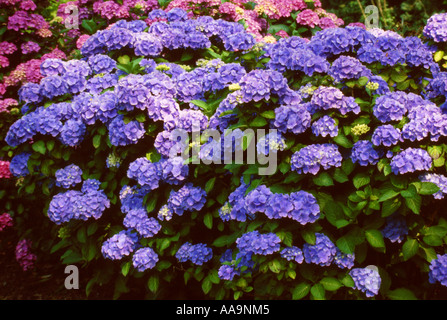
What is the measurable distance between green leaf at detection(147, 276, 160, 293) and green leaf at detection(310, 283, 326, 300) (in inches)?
42.8

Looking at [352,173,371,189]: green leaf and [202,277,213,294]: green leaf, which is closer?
[352,173,371,189]: green leaf

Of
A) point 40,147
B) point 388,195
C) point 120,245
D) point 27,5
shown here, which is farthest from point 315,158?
point 27,5

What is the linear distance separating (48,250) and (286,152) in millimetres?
2647

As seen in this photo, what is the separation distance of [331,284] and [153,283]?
1.19m

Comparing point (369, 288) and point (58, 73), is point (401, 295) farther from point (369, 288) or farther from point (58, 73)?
point (58, 73)

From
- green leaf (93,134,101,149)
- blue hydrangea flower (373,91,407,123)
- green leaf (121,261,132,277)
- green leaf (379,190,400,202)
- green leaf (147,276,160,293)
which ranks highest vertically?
blue hydrangea flower (373,91,407,123)

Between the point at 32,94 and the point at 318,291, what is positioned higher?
the point at 32,94

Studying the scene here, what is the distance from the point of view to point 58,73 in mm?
3529

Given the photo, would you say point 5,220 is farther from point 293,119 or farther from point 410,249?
point 410,249

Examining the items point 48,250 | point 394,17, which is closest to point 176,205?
point 48,250

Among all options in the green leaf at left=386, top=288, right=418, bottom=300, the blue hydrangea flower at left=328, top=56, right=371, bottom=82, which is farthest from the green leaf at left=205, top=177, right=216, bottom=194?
the green leaf at left=386, top=288, right=418, bottom=300

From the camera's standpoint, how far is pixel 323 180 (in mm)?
2367

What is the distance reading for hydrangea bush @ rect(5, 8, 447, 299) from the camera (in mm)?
2338

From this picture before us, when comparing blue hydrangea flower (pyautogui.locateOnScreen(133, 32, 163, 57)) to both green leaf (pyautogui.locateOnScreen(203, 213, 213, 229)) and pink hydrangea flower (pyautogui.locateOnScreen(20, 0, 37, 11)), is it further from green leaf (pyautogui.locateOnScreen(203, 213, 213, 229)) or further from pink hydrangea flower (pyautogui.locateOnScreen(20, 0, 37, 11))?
pink hydrangea flower (pyautogui.locateOnScreen(20, 0, 37, 11))
